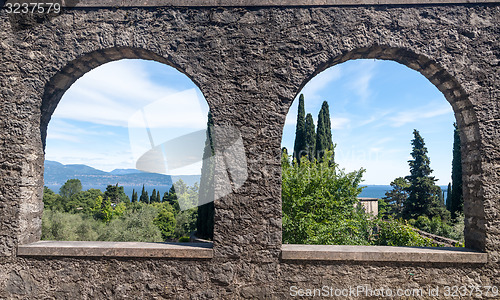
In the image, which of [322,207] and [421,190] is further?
[421,190]

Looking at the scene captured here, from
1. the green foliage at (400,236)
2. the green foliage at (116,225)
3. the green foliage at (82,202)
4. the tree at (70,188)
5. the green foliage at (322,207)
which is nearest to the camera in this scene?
the green foliage at (400,236)

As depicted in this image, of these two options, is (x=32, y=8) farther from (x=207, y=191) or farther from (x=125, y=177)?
(x=125, y=177)

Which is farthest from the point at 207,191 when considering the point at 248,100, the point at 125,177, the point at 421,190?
the point at 125,177

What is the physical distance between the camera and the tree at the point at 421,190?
14586 mm

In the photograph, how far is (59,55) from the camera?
3.30 m

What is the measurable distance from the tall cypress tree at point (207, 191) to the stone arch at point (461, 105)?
23.1 feet

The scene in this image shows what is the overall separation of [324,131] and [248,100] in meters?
13.2

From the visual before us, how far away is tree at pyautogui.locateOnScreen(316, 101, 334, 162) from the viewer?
1542 centimetres

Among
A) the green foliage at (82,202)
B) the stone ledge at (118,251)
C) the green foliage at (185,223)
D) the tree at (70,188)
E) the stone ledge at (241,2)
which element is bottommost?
the green foliage at (185,223)

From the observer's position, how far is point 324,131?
15.7 meters

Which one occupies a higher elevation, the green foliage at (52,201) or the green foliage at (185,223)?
the green foliage at (52,201)

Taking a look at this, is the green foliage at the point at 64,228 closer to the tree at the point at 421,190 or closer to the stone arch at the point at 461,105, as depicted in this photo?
the stone arch at the point at 461,105

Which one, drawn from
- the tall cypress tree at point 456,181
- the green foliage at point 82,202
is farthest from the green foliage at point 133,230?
the tall cypress tree at point 456,181

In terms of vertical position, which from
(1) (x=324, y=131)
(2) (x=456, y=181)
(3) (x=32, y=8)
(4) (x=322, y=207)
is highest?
(1) (x=324, y=131)
